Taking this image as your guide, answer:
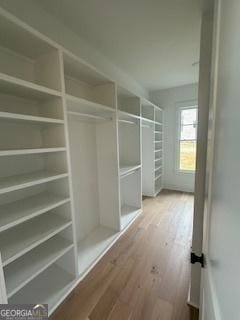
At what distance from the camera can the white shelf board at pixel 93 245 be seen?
191 cm

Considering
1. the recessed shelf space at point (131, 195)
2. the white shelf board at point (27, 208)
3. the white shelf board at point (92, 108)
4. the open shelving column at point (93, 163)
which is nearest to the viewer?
the white shelf board at point (27, 208)

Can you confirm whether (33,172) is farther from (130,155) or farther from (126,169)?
(130,155)

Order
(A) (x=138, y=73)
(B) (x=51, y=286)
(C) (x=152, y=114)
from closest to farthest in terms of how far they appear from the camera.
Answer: (B) (x=51, y=286), (A) (x=138, y=73), (C) (x=152, y=114)

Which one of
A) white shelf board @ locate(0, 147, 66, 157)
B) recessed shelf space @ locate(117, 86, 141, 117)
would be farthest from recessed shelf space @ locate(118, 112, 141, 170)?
white shelf board @ locate(0, 147, 66, 157)

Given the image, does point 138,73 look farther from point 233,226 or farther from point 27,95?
point 233,226

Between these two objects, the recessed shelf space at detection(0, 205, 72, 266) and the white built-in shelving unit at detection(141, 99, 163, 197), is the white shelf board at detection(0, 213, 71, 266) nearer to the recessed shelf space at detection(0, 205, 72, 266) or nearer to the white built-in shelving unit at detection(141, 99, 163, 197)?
the recessed shelf space at detection(0, 205, 72, 266)

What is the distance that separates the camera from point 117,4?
5.24ft

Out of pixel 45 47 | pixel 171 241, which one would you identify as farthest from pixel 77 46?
pixel 171 241

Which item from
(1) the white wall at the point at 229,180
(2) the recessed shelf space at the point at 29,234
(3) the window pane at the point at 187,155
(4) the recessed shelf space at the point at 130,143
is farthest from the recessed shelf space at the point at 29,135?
(3) the window pane at the point at 187,155

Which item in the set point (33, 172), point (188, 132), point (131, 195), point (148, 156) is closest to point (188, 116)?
point (188, 132)

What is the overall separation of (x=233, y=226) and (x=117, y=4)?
2065 mm

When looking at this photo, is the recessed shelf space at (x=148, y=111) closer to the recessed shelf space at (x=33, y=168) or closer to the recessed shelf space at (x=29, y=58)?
the recessed shelf space at (x=29, y=58)

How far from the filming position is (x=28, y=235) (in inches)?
52.9

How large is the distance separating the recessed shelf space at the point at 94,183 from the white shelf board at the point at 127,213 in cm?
27
